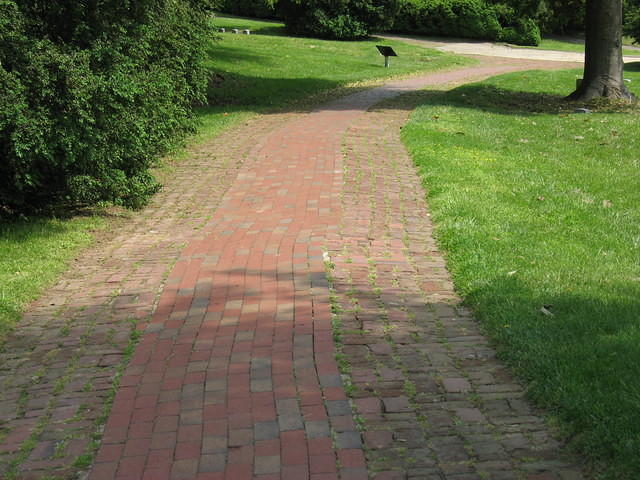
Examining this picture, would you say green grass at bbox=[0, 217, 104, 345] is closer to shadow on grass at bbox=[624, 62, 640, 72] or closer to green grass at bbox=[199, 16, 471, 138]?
green grass at bbox=[199, 16, 471, 138]

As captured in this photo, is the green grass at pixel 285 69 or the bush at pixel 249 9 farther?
the bush at pixel 249 9

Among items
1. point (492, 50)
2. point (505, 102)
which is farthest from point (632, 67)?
point (505, 102)

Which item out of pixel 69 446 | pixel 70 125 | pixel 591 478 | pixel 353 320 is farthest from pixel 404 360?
pixel 70 125

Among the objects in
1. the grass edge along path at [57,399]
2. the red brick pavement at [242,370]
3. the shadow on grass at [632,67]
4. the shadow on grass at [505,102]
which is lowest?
the grass edge along path at [57,399]

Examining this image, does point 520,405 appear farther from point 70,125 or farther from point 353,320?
point 70,125

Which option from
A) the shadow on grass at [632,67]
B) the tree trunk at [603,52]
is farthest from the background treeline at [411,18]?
the tree trunk at [603,52]

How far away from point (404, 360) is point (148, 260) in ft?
10.3

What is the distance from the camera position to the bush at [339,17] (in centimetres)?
3481

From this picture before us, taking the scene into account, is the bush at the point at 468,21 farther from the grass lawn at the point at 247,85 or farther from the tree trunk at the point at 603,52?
the tree trunk at the point at 603,52

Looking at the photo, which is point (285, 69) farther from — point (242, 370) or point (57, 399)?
point (57, 399)

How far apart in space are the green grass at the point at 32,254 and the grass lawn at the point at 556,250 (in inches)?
133

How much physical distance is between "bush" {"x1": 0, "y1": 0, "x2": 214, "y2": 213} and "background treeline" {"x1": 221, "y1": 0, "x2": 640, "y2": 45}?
74.4ft

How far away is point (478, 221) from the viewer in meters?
7.94

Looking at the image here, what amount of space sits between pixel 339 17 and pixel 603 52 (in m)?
19.1
